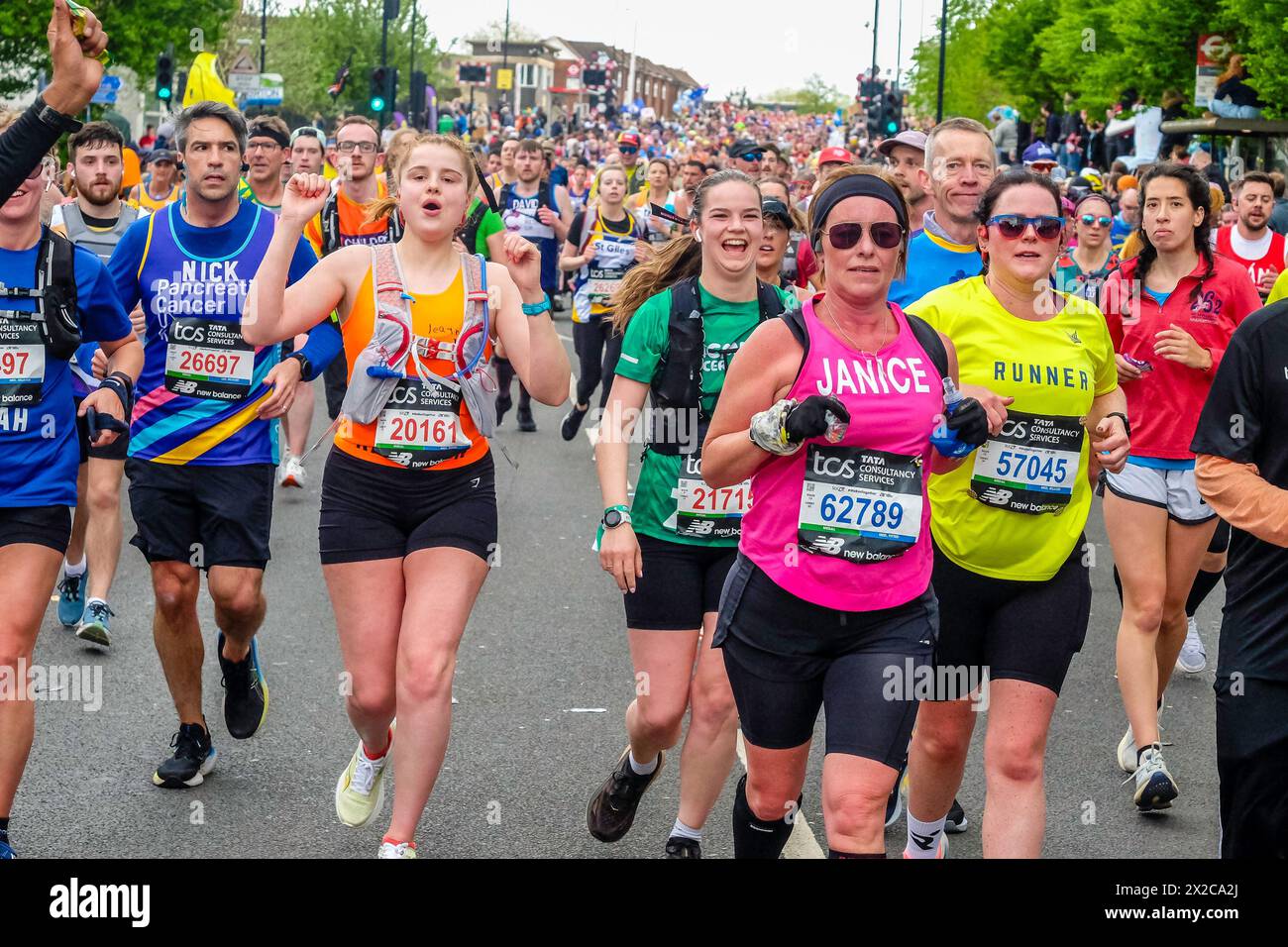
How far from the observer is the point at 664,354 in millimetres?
5473

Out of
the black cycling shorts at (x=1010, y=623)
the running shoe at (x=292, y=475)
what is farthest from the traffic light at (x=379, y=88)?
the black cycling shorts at (x=1010, y=623)

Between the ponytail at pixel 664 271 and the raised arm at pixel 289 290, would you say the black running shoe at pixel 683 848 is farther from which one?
the raised arm at pixel 289 290

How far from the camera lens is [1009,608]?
4.96 meters

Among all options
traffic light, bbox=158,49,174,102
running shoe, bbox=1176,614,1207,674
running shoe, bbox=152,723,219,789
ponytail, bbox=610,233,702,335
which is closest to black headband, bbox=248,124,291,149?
running shoe, bbox=152,723,219,789

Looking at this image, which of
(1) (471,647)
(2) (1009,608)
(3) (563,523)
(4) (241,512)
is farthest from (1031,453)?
(3) (563,523)

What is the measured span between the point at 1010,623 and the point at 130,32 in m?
38.1

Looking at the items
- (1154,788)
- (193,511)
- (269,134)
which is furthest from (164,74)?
(1154,788)

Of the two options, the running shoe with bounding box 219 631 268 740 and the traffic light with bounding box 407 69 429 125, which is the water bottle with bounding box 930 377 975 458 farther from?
the traffic light with bounding box 407 69 429 125

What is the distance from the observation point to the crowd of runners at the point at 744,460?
171 inches

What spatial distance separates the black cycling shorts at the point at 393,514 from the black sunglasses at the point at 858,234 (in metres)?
1.36

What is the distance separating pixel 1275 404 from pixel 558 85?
176 meters

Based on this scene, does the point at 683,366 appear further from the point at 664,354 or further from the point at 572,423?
the point at 572,423

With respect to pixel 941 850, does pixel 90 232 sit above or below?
above

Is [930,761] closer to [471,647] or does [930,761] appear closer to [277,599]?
[471,647]
